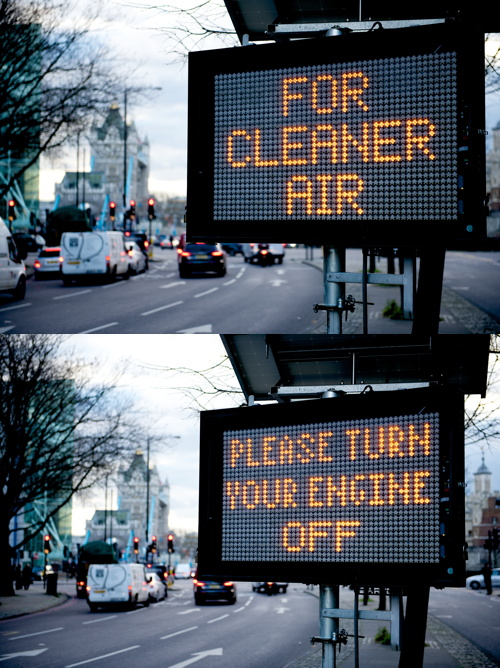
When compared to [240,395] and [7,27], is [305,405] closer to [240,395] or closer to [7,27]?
[240,395]

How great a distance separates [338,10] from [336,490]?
4.20m

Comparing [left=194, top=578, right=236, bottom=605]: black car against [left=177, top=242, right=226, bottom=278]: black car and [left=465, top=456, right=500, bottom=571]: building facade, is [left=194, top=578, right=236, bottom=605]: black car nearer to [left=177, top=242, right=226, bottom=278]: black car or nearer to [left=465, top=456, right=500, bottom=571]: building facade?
[left=177, top=242, right=226, bottom=278]: black car

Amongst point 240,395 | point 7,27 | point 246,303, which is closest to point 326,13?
point 240,395

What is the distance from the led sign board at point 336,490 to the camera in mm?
6031

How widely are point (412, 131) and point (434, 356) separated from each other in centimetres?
634

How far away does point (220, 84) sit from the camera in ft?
18.8

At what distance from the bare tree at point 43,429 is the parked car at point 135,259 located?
9084 millimetres

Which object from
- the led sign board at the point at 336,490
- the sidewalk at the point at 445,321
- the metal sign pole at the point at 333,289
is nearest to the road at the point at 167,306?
the sidewalk at the point at 445,321

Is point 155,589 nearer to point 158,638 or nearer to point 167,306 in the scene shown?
point 167,306

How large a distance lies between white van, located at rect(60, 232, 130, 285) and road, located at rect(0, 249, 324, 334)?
653 mm

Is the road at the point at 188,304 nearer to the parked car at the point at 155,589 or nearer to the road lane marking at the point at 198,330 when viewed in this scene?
the road lane marking at the point at 198,330

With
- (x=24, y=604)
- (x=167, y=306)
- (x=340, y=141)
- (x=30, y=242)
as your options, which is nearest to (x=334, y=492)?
(x=340, y=141)

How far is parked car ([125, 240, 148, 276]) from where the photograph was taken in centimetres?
4968

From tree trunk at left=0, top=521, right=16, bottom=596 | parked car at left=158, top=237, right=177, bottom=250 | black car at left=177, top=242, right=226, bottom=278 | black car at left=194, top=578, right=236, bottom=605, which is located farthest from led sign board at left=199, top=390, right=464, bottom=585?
parked car at left=158, top=237, right=177, bottom=250
